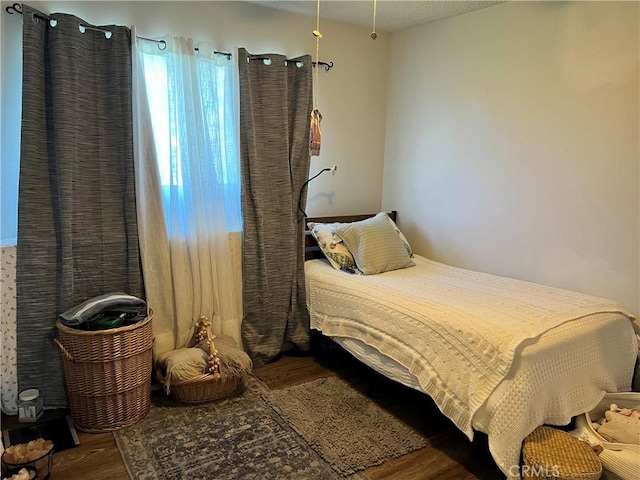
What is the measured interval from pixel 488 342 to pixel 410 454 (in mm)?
695

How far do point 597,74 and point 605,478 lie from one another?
2005 mm

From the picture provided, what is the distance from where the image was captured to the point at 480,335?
2.12 meters

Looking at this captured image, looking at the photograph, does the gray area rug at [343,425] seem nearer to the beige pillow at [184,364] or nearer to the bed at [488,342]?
the bed at [488,342]

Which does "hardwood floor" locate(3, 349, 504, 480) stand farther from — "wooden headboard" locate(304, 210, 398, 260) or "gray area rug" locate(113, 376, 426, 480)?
"wooden headboard" locate(304, 210, 398, 260)

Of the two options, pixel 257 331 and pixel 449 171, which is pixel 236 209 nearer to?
pixel 257 331

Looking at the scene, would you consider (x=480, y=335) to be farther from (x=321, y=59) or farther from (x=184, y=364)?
(x=321, y=59)

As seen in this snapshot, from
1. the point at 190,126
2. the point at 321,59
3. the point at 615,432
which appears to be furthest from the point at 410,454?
the point at 321,59

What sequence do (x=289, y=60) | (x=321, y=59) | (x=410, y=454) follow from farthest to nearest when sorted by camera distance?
(x=321, y=59), (x=289, y=60), (x=410, y=454)

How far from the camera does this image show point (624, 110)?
2.50 meters

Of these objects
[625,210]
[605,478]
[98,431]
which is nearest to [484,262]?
[625,210]

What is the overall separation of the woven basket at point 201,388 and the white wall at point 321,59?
1.37m

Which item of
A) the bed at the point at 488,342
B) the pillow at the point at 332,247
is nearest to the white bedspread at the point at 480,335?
the bed at the point at 488,342

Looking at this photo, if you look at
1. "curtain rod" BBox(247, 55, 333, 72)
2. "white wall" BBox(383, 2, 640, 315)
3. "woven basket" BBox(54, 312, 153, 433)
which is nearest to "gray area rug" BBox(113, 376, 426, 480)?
"woven basket" BBox(54, 312, 153, 433)

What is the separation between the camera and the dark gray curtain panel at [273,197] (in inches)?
120
